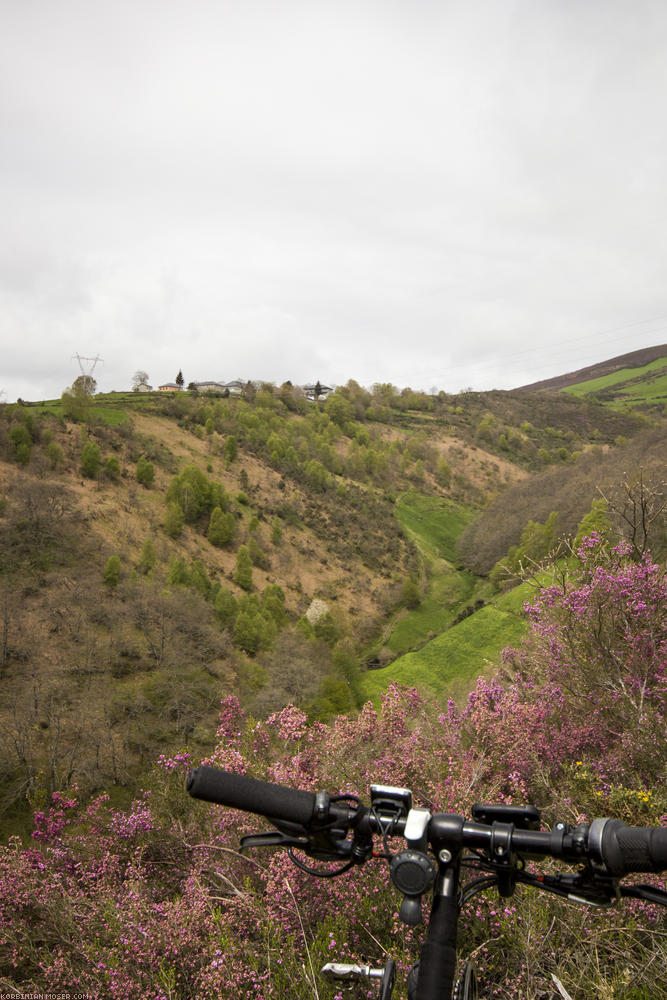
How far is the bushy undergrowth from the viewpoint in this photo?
17.1 ft

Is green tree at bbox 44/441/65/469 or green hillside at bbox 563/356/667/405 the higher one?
green hillside at bbox 563/356/667/405

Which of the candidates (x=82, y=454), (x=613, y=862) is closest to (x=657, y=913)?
(x=613, y=862)

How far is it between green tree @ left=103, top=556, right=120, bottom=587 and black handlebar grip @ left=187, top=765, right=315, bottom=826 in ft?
143

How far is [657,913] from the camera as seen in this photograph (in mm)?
5305

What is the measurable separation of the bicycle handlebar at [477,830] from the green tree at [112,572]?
43.6 metres

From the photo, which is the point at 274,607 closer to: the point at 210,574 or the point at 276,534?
the point at 210,574

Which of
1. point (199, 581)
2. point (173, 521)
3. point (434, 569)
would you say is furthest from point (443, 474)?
point (199, 581)

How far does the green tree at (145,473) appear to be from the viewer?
5972 centimetres

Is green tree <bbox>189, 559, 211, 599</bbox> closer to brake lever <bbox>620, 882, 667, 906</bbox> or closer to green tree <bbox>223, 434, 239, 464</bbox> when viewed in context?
green tree <bbox>223, 434, 239, 464</bbox>

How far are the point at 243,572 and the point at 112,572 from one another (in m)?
13.2

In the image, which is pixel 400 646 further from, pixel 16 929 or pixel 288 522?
pixel 16 929

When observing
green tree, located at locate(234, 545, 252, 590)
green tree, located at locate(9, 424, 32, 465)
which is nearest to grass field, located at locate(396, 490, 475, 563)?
green tree, located at locate(234, 545, 252, 590)

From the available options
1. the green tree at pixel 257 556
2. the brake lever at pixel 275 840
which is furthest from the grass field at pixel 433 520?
the brake lever at pixel 275 840

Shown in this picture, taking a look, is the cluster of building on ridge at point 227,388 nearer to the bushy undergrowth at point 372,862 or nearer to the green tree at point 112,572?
the green tree at point 112,572
